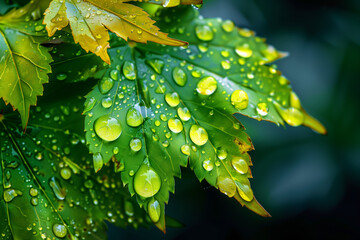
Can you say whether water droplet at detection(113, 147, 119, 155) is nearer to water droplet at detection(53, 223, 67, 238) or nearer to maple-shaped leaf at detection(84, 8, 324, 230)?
maple-shaped leaf at detection(84, 8, 324, 230)

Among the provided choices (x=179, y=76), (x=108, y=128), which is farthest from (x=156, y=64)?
(x=108, y=128)

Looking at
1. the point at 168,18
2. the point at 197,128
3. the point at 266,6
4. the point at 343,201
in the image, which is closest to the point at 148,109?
the point at 197,128

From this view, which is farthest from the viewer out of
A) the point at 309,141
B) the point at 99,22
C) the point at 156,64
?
the point at 309,141

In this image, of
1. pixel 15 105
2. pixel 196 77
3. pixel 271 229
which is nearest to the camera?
pixel 15 105

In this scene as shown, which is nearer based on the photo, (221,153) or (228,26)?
(221,153)

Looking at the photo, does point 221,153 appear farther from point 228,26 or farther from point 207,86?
point 228,26

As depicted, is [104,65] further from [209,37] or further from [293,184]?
[293,184]

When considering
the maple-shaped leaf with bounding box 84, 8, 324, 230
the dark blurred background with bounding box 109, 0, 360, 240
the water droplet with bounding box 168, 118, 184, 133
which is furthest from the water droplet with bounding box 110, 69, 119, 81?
the dark blurred background with bounding box 109, 0, 360, 240

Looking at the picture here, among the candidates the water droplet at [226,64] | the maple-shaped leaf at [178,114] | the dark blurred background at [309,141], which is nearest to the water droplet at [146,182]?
the maple-shaped leaf at [178,114]
